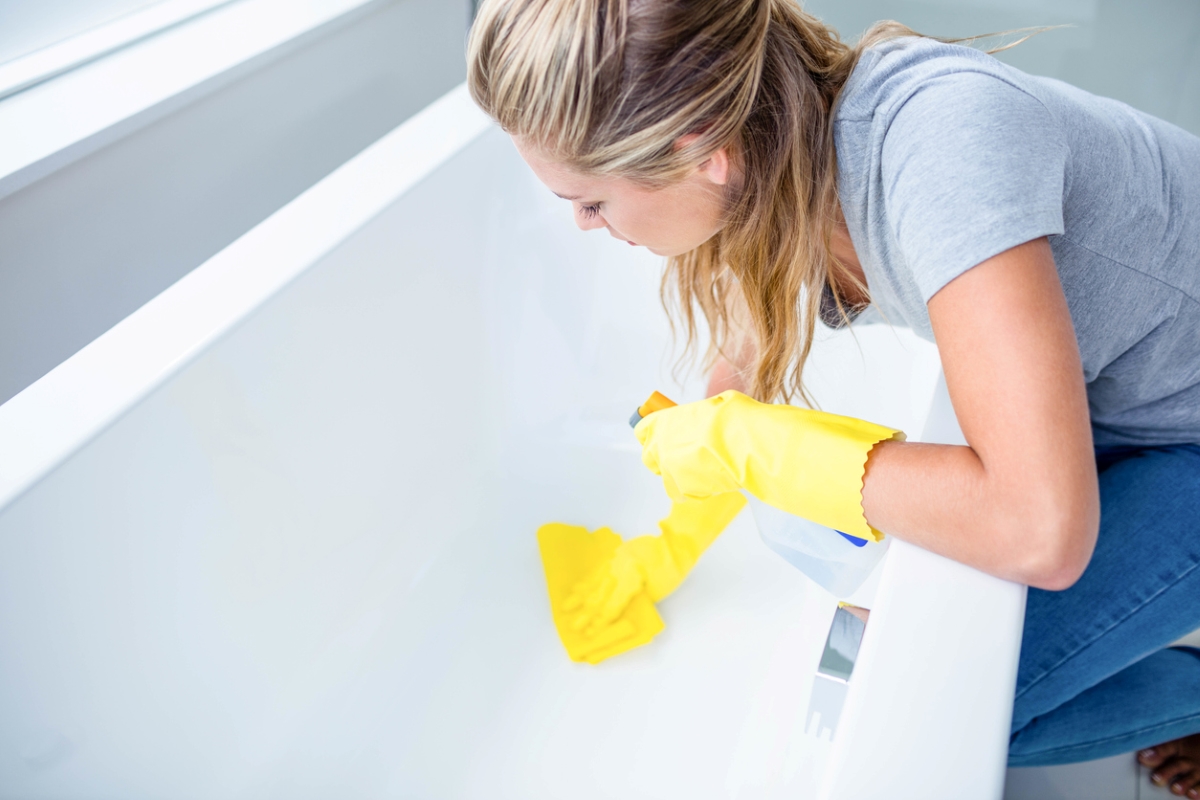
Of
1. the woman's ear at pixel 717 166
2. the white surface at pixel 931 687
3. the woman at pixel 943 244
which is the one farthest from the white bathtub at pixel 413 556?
the woman's ear at pixel 717 166

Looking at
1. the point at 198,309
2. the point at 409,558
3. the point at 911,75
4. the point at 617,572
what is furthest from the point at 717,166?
the point at 409,558

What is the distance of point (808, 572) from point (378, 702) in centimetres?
56

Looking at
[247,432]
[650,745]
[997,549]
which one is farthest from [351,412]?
[997,549]

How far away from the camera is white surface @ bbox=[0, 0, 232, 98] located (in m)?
1.12

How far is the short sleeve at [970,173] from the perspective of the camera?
52 centimetres

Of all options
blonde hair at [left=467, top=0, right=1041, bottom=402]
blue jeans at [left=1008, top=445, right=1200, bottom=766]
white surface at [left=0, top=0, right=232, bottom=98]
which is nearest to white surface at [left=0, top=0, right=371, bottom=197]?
white surface at [left=0, top=0, right=232, bottom=98]

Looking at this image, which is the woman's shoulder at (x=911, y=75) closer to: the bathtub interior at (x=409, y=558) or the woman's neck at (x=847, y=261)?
the woman's neck at (x=847, y=261)

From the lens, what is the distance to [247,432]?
89 cm

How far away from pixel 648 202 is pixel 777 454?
0.75 feet

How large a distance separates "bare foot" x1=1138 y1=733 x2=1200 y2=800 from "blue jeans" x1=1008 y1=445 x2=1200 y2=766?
251 mm

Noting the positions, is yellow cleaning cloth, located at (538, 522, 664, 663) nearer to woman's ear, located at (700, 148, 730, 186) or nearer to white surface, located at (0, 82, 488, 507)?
white surface, located at (0, 82, 488, 507)

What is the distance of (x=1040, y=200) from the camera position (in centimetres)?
53

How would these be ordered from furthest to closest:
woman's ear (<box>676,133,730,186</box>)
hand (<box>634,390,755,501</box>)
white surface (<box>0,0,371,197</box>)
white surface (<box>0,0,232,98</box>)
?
white surface (<box>0,0,232,98</box>) → white surface (<box>0,0,371,197</box>) → hand (<box>634,390,755,501</box>) → woman's ear (<box>676,133,730,186</box>)

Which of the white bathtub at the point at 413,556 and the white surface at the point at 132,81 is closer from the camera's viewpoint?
the white bathtub at the point at 413,556
